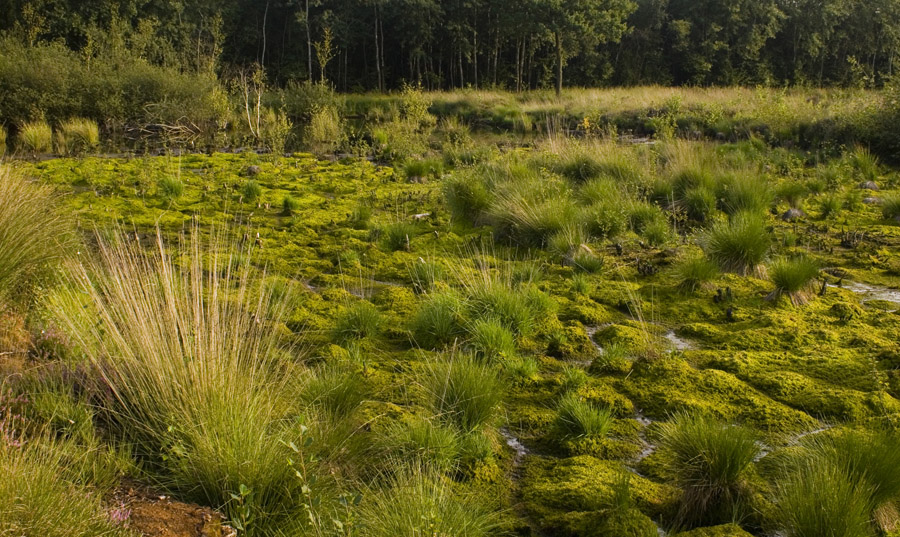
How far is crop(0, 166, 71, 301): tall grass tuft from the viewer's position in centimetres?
474

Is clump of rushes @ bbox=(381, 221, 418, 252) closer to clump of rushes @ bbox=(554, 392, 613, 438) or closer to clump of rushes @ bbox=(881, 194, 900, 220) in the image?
Result: clump of rushes @ bbox=(554, 392, 613, 438)

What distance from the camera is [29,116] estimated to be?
60.8 feet

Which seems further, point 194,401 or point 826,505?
point 194,401

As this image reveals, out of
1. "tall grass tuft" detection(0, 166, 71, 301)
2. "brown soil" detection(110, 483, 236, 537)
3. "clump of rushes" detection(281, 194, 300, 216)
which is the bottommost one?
"brown soil" detection(110, 483, 236, 537)

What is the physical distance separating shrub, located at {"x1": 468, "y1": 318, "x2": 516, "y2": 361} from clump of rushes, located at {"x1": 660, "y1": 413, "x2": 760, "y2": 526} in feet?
5.56

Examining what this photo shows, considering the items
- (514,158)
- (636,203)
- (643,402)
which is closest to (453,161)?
(514,158)

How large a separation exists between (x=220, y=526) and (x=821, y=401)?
3.56 meters

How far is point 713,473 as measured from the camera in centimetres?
328

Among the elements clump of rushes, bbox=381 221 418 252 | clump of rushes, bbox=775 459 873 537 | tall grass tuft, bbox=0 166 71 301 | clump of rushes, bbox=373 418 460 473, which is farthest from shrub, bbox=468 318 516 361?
tall grass tuft, bbox=0 166 71 301

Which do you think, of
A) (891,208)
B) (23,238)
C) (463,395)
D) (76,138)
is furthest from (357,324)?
(76,138)

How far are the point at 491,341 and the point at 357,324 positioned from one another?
3.70ft

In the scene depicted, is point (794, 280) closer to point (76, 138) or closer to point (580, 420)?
point (580, 420)

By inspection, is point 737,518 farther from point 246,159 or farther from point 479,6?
point 479,6

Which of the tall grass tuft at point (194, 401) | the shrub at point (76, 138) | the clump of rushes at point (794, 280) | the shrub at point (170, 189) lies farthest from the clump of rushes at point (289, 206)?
the shrub at point (76, 138)
